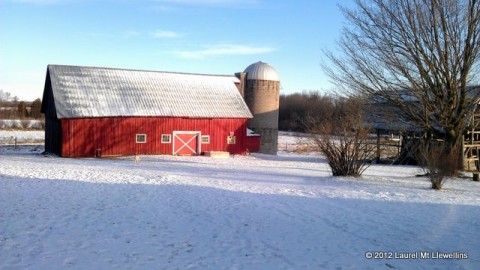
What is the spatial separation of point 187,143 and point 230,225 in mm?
21388

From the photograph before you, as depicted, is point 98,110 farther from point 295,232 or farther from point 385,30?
point 295,232

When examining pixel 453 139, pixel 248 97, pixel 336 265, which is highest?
pixel 248 97

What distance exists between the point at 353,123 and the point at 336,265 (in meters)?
10.7

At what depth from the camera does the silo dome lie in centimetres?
3816

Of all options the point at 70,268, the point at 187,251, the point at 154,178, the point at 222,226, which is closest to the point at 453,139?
the point at 154,178

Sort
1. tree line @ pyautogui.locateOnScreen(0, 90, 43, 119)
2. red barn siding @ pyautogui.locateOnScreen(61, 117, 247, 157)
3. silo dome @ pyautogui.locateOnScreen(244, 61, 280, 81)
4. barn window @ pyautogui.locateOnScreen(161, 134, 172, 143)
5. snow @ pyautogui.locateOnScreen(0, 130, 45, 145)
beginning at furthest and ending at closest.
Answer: tree line @ pyautogui.locateOnScreen(0, 90, 43, 119), snow @ pyautogui.locateOnScreen(0, 130, 45, 145), silo dome @ pyautogui.locateOnScreen(244, 61, 280, 81), barn window @ pyautogui.locateOnScreen(161, 134, 172, 143), red barn siding @ pyautogui.locateOnScreen(61, 117, 247, 157)

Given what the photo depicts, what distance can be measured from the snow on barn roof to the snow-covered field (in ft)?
44.2

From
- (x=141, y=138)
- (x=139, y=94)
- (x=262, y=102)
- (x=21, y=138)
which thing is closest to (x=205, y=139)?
(x=141, y=138)

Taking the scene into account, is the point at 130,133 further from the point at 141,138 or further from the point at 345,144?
the point at 345,144

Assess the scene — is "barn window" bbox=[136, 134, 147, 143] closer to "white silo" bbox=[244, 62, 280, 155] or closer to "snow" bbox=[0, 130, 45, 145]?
"white silo" bbox=[244, 62, 280, 155]

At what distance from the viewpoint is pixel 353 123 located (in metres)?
16.7

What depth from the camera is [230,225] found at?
8961 millimetres

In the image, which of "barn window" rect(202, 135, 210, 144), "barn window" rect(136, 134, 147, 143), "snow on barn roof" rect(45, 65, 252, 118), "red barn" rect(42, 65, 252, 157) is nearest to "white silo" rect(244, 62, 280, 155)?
"snow on barn roof" rect(45, 65, 252, 118)

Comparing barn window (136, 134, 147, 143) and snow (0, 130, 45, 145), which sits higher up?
barn window (136, 134, 147, 143)
